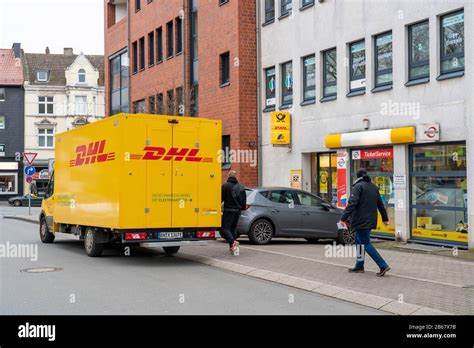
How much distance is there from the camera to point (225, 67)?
26703 millimetres

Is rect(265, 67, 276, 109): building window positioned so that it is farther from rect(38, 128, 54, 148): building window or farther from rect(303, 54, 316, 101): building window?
rect(38, 128, 54, 148): building window

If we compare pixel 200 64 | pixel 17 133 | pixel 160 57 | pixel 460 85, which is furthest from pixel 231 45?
pixel 17 133

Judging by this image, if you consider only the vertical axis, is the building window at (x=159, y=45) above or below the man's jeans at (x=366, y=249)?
above

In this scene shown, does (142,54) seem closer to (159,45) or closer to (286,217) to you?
(159,45)

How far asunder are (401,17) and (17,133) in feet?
171

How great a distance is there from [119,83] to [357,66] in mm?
22733

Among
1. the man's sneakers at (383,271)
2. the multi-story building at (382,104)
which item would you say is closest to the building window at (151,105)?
the multi-story building at (382,104)

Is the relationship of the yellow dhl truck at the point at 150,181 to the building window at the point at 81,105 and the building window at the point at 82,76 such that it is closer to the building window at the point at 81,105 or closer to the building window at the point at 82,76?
the building window at the point at 81,105

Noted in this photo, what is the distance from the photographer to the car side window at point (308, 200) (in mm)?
18047

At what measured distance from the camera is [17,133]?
→ 208 feet

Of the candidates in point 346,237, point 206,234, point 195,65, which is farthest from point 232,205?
point 195,65

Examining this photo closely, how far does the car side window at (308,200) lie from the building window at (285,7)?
324 inches

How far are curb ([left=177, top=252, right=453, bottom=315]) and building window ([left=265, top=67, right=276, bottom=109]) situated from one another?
1194cm
